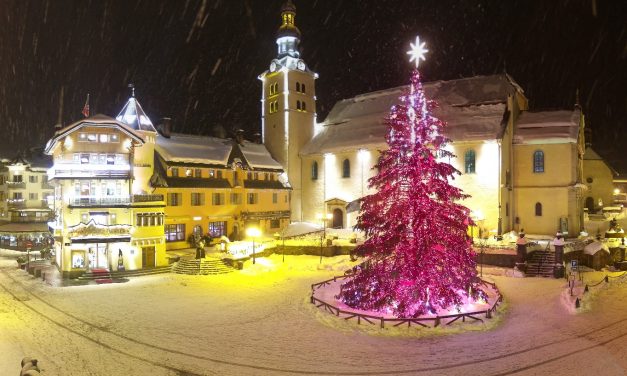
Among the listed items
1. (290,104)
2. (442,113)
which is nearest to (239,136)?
(290,104)

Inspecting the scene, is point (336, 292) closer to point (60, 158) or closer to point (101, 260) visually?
point (101, 260)

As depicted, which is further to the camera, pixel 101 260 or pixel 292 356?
pixel 101 260

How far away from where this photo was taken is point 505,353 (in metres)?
18.8

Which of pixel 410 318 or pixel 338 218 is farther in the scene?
pixel 338 218

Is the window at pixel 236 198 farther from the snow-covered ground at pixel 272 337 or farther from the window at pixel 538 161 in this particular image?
the window at pixel 538 161

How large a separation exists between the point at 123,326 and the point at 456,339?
15.0 metres

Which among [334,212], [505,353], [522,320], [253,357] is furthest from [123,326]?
[334,212]

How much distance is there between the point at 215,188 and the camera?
49.8 meters

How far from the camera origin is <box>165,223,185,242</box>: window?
150 feet

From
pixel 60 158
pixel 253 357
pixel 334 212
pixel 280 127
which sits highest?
pixel 280 127

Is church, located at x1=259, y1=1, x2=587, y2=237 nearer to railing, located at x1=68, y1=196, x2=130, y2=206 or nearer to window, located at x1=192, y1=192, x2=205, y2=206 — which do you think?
window, located at x1=192, y1=192, x2=205, y2=206

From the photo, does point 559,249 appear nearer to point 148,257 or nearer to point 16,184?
point 148,257

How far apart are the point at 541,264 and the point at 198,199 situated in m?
31.1

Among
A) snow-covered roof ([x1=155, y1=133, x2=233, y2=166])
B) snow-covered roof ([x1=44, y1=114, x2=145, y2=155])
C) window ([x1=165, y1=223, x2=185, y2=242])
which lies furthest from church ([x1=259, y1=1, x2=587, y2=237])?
snow-covered roof ([x1=44, y1=114, x2=145, y2=155])
